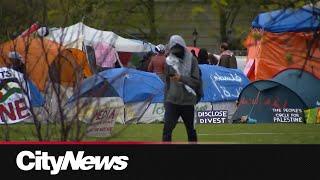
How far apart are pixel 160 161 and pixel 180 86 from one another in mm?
5051

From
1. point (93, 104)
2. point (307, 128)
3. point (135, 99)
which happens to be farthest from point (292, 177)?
point (135, 99)

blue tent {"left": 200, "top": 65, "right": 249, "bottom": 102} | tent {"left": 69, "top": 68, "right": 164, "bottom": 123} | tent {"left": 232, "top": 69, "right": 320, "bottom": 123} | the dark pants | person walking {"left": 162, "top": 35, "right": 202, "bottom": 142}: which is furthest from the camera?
blue tent {"left": 200, "top": 65, "right": 249, "bottom": 102}

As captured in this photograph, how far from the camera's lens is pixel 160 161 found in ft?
24.6

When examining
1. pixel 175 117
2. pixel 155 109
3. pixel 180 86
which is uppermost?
pixel 180 86

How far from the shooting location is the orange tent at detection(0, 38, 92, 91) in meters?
8.92

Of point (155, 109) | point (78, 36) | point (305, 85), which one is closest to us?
point (78, 36)

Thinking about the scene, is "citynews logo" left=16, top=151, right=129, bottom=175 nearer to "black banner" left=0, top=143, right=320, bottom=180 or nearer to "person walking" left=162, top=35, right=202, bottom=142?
"black banner" left=0, top=143, right=320, bottom=180

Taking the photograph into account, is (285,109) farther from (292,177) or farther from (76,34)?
(292,177)

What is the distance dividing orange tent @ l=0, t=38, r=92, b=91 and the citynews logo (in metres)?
1.59

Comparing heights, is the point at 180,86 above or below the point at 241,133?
above

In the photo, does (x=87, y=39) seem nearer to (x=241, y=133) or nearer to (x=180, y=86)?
(x=180, y=86)

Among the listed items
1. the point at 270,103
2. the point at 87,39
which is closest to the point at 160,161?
the point at 87,39

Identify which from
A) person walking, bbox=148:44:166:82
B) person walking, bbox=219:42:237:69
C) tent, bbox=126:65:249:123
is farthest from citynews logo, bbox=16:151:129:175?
person walking, bbox=219:42:237:69

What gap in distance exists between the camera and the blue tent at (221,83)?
21.5 m
